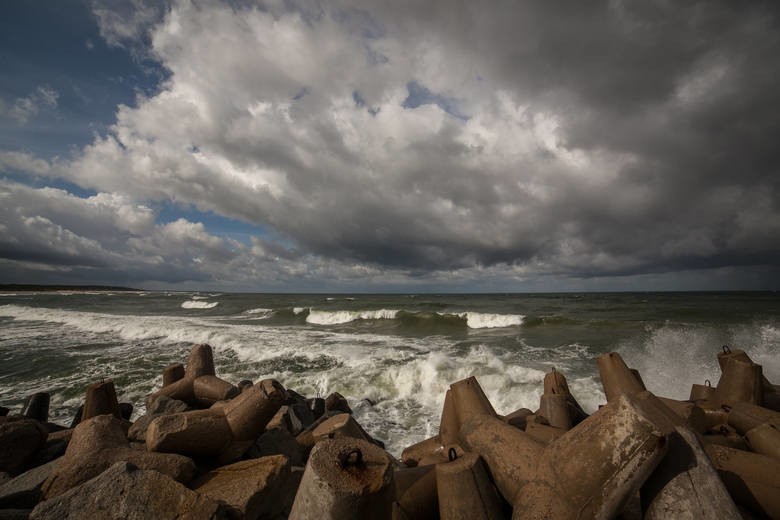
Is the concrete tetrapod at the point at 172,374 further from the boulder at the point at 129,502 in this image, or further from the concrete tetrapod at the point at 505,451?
the concrete tetrapod at the point at 505,451

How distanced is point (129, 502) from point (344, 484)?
135 centimetres

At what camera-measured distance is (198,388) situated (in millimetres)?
6273

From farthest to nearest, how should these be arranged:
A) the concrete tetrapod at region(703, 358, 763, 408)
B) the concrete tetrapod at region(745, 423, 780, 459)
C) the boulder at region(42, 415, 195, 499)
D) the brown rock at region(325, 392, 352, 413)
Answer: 1. the brown rock at region(325, 392, 352, 413)
2. the concrete tetrapod at region(703, 358, 763, 408)
3. the concrete tetrapod at region(745, 423, 780, 459)
4. the boulder at region(42, 415, 195, 499)

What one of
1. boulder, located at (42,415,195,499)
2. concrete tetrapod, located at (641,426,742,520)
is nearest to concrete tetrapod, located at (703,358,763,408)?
concrete tetrapod, located at (641,426,742,520)

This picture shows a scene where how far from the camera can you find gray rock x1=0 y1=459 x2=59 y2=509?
2754 mm

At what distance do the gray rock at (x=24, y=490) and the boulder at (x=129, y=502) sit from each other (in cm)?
111

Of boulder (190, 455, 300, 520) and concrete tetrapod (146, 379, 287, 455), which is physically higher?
concrete tetrapod (146, 379, 287, 455)

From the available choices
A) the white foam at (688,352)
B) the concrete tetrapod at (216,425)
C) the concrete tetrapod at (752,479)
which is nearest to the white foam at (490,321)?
the white foam at (688,352)

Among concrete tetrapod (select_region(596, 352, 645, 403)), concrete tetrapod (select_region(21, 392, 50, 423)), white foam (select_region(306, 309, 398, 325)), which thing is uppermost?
concrete tetrapod (select_region(596, 352, 645, 403))

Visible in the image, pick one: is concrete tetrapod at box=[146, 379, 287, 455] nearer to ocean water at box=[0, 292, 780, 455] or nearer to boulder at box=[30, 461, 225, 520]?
boulder at box=[30, 461, 225, 520]

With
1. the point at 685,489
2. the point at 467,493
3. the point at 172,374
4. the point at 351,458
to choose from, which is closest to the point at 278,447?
the point at 351,458

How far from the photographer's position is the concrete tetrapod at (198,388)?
6086 millimetres

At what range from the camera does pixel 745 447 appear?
139 inches

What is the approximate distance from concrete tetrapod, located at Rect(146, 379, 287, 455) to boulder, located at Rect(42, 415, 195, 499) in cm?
15
